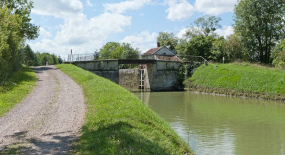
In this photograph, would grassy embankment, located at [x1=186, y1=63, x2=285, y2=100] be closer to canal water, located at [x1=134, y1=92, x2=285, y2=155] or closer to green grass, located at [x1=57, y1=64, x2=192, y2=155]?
canal water, located at [x1=134, y1=92, x2=285, y2=155]

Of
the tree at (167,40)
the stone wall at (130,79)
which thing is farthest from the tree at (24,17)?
the tree at (167,40)

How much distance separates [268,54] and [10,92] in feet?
146

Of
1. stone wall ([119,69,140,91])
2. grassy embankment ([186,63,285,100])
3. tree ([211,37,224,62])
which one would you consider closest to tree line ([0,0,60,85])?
stone wall ([119,69,140,91])

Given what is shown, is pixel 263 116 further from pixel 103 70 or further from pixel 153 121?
A: pixel 103 70

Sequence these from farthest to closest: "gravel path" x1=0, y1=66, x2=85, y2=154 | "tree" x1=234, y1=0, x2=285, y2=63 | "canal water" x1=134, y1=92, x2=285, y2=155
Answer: "tree" x1=234, y1=0, x2=285, y2=63 → "canal water" x1=134, y1=92, x2=285, y2=155 → "gravel path" x1=0, y1=66, x2=85, y2=154

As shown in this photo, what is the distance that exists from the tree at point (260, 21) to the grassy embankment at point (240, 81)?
254 inches

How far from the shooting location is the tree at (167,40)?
8094 centimetres

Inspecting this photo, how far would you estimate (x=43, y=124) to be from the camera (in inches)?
424

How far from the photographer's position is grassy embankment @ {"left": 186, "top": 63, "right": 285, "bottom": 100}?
3209cm

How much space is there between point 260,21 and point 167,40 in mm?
38927

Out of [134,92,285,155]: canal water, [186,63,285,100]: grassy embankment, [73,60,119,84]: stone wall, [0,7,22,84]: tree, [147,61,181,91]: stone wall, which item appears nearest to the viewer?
[134,92,285,155]: canal water

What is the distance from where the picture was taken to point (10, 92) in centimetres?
1720

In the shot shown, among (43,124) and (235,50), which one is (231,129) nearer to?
(43,124)

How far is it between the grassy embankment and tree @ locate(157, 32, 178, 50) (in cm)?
3486
